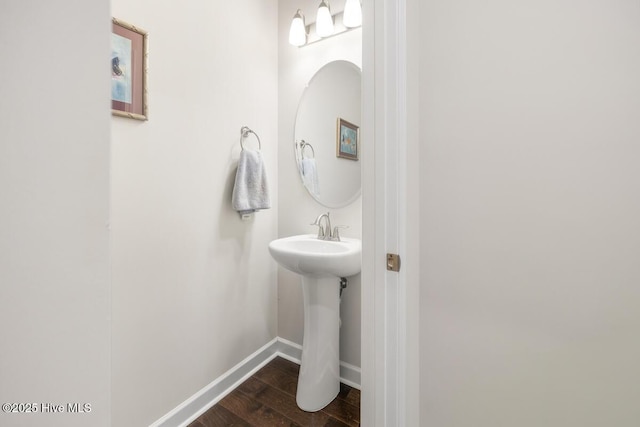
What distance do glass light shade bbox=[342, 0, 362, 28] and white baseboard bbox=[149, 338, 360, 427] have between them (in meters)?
1.93

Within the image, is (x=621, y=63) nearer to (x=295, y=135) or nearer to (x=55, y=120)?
(x=55, y=120)

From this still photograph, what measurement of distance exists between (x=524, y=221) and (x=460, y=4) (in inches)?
25.6

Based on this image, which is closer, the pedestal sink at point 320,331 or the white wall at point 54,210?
the white wall at point 54,210

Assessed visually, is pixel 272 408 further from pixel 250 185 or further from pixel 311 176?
pixel 311 176

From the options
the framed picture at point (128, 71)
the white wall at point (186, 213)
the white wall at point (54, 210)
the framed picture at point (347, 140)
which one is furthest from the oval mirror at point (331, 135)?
the white wall at point (54, 210)

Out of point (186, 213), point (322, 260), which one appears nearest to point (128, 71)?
point (186, 213)

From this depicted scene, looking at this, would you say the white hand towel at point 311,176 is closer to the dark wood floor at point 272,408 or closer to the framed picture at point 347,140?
the framed picture at point 347,140

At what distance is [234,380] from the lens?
5.12 ft

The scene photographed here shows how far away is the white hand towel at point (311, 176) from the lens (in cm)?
171

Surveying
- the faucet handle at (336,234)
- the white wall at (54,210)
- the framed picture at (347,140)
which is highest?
the framed picture at (347,140)

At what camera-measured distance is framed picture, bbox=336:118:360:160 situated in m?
1.59

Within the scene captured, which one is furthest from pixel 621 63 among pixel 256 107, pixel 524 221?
pixel 256 107

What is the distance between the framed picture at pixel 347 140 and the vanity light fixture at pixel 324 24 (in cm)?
50

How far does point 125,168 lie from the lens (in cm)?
109
